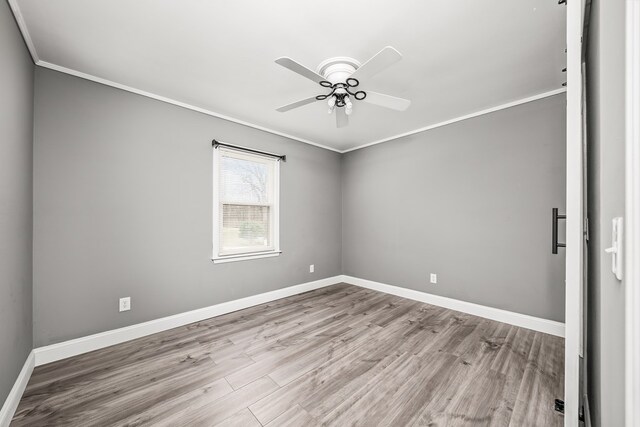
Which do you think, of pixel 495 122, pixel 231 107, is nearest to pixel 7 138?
pixel 231 107

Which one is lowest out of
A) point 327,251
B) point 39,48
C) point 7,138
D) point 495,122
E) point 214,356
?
point 214,356

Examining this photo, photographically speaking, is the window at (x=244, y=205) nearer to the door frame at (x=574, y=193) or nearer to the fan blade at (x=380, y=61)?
the fan blade at (x=380, y=61)

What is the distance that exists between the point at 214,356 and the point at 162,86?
8.61 ft

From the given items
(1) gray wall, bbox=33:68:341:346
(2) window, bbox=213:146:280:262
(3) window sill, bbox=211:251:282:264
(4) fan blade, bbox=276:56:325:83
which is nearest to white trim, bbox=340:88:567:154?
(2) window, bbox=213:146:280:262

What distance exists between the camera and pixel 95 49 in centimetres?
206

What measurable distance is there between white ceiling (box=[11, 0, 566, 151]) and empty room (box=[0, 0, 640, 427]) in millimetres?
20

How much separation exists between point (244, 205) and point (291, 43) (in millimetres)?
2156

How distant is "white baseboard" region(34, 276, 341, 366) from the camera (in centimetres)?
222

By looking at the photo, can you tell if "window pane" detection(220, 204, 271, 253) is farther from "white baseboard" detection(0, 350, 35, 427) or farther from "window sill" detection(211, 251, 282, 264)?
"white baseboard" detection(0, 350, 35, 427)

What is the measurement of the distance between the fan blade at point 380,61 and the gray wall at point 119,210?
2.14 meters

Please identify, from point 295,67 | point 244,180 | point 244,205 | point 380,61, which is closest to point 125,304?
point 244,205

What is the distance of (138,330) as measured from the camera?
2.64 m

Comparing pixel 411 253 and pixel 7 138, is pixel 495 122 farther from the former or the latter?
pixel 7 138

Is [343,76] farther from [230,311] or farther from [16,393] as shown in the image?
[16,393]
